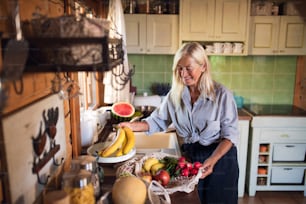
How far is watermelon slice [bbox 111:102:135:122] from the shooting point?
2.02 m

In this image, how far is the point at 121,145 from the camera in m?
1.43

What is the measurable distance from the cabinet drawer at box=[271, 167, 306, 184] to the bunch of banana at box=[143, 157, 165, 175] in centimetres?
181

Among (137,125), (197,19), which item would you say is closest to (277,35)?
(197,19)

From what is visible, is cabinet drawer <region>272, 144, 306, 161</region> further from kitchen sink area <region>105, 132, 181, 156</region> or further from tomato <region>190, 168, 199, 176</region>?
tomato <region>190, 168, 199, 176</region>

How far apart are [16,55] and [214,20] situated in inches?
89.7

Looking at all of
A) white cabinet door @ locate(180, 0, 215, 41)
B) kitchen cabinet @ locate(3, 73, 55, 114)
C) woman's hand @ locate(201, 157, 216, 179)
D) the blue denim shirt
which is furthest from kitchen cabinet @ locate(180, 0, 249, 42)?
kitchen cabinet @ locate(3, 73, 55, 114)

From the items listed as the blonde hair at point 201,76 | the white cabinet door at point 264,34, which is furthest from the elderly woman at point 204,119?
the white cabinet door at point 264,34

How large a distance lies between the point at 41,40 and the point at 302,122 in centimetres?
249

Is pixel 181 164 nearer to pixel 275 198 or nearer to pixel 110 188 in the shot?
pixel 110 188

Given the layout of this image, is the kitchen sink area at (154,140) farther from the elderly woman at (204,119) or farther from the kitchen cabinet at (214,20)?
the kitchen cabinet at (214,20)

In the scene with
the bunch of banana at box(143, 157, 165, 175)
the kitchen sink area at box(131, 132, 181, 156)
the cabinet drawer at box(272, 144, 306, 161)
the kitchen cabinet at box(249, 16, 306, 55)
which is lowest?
the cabinet drawer at box(272, 144, 306, 161)

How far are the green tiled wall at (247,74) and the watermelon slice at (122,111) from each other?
92cm

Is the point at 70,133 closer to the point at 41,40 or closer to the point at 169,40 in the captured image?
the point at 41,40

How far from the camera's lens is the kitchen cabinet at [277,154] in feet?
8.25
